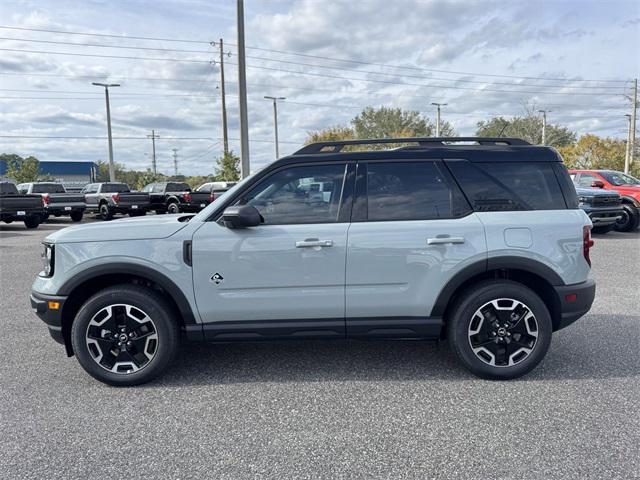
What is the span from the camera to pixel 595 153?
4659 cm

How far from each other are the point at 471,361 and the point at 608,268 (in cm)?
629

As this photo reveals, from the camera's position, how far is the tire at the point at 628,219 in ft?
44.7

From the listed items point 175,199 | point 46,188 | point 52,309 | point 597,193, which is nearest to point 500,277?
point 52,309

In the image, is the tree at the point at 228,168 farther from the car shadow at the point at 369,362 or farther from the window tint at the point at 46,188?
the car shadow at the point at 369,362

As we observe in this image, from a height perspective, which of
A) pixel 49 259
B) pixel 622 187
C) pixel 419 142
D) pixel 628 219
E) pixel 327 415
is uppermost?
pixel 419 142

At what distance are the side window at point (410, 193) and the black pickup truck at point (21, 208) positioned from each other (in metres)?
18.0

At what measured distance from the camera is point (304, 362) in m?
4.30

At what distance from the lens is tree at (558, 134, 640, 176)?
4519cm

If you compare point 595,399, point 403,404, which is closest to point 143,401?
point 403,404

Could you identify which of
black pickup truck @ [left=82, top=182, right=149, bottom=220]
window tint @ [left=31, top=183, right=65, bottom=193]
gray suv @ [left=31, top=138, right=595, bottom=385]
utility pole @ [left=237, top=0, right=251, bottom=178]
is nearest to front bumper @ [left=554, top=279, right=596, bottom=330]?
gray suv @ [left=31, top=138, right=595, bottom=385]

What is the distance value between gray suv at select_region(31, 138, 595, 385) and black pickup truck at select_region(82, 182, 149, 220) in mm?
18914

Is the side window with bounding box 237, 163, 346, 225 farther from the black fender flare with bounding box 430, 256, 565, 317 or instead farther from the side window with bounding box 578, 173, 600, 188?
the side window with bounding box 578, 173, 600, 188

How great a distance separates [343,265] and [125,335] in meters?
1.83

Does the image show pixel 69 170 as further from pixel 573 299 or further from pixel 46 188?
pixel 573 299
